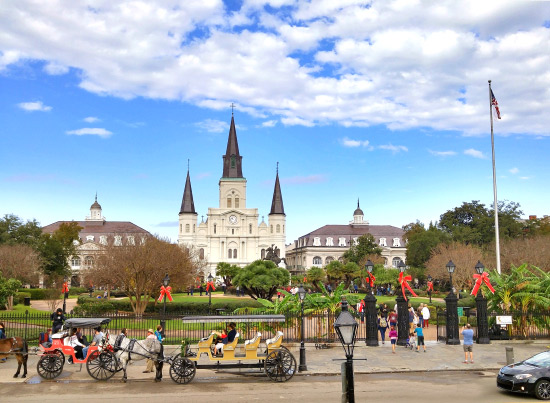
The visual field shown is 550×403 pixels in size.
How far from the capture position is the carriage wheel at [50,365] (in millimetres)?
15516

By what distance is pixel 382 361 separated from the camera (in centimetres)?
1853

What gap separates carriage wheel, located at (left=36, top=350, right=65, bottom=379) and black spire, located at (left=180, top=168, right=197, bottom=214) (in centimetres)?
9675

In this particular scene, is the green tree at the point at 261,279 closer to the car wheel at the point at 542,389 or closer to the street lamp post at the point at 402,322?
the street lamp post at the point at 402,322

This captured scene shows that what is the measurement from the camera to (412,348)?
69.4 feet

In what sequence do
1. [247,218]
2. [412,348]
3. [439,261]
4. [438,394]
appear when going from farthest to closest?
[247,218]
[439,261]
[412,348]
[438,394]

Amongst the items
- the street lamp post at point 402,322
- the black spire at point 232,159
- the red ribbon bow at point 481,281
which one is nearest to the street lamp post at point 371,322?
the street lamp post at point 402,322

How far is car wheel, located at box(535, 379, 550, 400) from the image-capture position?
1282 centimetres

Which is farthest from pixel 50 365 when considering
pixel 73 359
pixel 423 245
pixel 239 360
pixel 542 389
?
pixel 423 245

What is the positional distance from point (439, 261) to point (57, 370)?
167 feet

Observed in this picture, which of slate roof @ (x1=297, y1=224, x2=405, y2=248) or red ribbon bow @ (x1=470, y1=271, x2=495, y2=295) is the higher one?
slate roof @ (x1=297, y1=224, x2=405, y2=248)

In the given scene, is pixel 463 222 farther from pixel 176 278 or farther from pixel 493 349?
pixel 493 349

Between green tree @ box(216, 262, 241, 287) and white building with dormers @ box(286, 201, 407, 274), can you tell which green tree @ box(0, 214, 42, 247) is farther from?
white building with dormers @ box(286, 201, 407, 274)

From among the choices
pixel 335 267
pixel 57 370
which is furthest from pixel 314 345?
pixel 335 267

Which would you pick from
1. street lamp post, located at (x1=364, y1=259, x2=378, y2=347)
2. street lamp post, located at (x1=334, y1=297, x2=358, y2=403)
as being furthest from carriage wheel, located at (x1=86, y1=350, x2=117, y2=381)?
street lamp post, located at (x1=364, y1=259, x2=378, y2=347)
